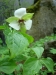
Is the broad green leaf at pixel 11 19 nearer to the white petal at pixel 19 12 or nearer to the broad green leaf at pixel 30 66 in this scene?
the white petal at pixel 19 12

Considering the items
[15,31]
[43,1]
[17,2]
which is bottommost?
[17,2]

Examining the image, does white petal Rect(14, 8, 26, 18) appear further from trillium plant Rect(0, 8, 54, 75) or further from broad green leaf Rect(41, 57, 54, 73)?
broad green leaf Rect(41, 57, 54, 73)

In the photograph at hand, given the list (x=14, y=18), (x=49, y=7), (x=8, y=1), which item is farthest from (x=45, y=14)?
(x=8, y=1)

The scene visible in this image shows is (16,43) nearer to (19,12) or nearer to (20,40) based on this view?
(20,40)

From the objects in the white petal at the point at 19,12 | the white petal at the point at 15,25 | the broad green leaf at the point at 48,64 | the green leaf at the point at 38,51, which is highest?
the white petal at the point at 19,12

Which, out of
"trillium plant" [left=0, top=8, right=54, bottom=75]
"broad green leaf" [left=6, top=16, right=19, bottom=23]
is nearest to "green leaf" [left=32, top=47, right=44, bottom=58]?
"trillium plant" [left=0, top=8, right=54, bottom=75]

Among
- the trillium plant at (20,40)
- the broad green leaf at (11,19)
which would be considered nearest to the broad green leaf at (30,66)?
Result: the trillium plant at (20,40)

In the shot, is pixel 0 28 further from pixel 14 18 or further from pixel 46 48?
pixel 46 48

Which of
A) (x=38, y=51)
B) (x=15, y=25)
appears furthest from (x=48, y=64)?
(x=15, y=25)
